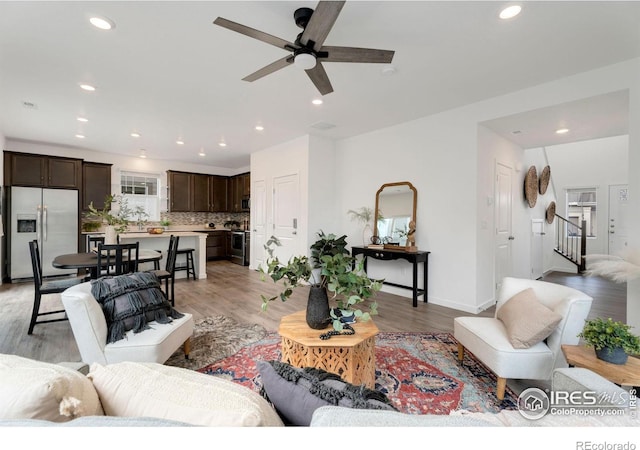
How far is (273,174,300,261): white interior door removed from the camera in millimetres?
5547

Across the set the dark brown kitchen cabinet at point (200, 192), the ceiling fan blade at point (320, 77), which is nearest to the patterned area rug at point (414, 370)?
the ceiling fan blade at point (320, 77)

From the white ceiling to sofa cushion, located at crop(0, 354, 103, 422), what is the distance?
7.56 ft

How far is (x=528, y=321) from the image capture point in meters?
1.98

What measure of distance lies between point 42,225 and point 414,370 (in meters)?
6.79

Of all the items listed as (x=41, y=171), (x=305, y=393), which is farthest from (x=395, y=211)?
(x=41, y=171)

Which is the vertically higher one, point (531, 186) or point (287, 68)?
point (287, 68)

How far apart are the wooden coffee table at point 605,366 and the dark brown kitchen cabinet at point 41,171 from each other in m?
7.92

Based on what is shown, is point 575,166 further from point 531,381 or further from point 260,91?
point 260,91

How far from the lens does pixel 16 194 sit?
5.26 m

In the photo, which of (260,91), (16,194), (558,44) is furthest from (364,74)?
(16,194)

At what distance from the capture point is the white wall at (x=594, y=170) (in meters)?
6.91

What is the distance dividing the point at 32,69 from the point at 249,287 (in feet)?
12.6

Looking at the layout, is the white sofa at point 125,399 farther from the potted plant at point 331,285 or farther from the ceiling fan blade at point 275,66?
the ceiling fan blade at point 275,66

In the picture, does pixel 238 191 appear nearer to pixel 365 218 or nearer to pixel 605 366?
pixel 365 218
